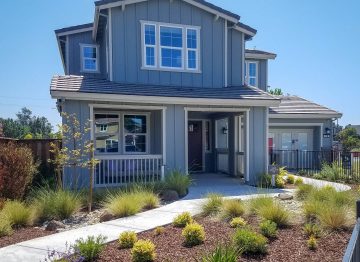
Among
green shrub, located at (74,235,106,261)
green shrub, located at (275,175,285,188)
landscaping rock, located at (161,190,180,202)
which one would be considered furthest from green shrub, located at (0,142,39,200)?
green shrub, located at (275,175,285,188)

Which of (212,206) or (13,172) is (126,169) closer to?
(13,172)

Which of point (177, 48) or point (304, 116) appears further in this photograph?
point (304, 116)

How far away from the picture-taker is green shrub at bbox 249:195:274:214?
23.7 feet

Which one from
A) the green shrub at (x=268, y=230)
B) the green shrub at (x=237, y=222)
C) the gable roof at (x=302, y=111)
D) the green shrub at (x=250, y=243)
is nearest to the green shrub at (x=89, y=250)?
the green shrub at (x=250, y=243)

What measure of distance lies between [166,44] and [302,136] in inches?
427

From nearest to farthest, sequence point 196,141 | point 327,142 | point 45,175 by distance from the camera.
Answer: point 45,175 < point 196,141 < point 327,142

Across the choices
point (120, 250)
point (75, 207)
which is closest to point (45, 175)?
point (75, 207)

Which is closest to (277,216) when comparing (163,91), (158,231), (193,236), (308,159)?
(193,236)

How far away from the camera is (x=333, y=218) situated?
637cm

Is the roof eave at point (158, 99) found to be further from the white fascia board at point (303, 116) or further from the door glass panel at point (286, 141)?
the door glass panel at point (286, 141)

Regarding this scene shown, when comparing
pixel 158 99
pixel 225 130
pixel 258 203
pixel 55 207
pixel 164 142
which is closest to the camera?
pixel 258 203

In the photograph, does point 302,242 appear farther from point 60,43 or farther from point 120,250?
point 60,43

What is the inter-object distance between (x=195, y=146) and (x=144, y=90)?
5.80m

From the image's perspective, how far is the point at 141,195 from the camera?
30.7 feet
